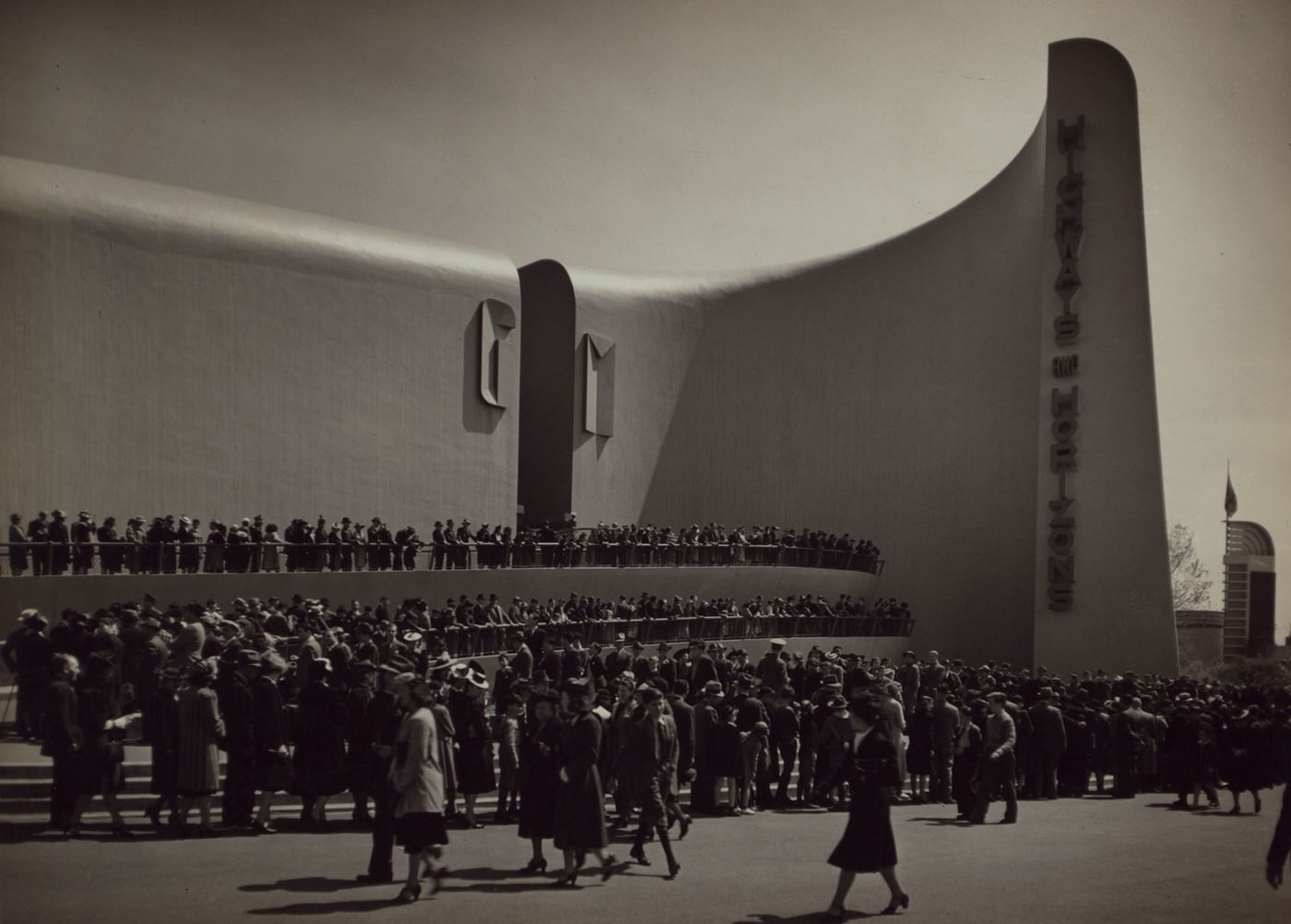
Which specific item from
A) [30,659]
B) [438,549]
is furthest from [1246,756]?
[438,549]

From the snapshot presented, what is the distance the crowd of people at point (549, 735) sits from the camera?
29.7ft

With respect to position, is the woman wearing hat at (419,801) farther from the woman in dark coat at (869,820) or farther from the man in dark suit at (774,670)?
the man in dark suit at (774,670)

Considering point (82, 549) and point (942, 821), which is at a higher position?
point (82, 549)

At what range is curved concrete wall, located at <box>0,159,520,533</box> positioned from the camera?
2366 centimetres

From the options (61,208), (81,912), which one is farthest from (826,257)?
(81,912)

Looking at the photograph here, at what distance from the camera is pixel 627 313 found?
118 feet

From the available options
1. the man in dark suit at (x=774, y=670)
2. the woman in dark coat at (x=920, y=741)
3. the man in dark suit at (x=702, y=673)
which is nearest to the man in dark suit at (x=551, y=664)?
the man in dark suit at (x=702, y=673)

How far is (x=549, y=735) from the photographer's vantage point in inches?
382

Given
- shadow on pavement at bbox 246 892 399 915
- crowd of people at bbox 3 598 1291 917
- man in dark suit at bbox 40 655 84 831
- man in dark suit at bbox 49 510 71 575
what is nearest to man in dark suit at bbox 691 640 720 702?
crowd of people at bbox 3 598 1291 917

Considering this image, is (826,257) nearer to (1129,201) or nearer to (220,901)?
(1129,201)

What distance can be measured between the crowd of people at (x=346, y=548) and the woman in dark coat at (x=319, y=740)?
10089mm

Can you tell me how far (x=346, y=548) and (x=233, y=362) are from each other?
592 cm

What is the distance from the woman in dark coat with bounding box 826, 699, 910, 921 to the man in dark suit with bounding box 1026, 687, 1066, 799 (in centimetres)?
816

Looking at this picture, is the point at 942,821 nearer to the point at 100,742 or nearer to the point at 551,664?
the point at 551,664
